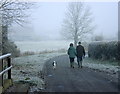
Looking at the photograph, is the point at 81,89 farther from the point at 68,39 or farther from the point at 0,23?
the point at 68,39

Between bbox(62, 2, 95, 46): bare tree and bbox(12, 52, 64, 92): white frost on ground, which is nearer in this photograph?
bbox(12, 52, 64, 92): white frost on ground

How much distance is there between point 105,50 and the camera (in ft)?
74.8

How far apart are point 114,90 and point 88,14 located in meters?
43.5

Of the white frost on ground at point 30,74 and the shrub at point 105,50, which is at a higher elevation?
the shrub at point 105,50

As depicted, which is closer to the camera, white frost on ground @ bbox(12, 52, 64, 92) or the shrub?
white frost on ground @ bbox(12, 52, 64, 92)

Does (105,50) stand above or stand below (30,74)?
above

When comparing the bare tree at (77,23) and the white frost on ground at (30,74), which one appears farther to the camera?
the bare tree at (77,23)

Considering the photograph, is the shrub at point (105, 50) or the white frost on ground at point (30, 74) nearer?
the white frost on ground at point (30, 74)

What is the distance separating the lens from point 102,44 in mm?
23422

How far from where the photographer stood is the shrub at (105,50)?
20.9 meters

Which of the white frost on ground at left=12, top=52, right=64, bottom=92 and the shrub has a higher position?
the shrub

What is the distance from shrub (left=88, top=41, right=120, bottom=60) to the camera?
68.4 feet

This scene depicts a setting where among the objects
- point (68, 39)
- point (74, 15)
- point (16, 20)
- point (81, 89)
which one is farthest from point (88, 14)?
point (81, 89)

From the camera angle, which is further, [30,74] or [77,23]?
[77,23]
